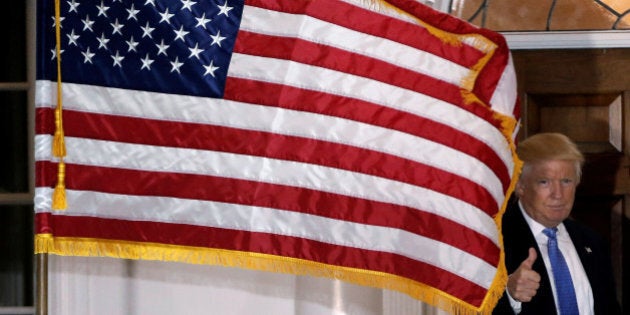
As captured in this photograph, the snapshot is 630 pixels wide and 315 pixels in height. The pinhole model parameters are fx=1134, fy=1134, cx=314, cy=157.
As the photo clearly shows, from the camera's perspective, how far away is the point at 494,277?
157 inches

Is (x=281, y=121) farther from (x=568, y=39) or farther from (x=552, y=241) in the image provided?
(x=568, y=39)

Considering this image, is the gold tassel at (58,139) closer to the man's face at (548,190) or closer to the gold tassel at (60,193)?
the gold tassel at (60,193)

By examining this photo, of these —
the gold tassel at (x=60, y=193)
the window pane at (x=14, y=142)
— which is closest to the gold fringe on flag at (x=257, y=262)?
the gold tassel at (x=60, y=193)

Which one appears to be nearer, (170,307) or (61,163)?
(61,163)

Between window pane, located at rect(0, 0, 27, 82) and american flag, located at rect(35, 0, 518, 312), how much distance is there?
79 centimetres

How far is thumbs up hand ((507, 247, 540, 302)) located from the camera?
4.11 meters

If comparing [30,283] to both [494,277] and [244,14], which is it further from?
[494,277]

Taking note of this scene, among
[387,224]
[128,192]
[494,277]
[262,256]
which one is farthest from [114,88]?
Result: [494,277]

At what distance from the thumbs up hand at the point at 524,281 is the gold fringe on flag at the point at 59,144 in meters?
1.65

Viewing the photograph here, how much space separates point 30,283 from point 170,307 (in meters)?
0.70

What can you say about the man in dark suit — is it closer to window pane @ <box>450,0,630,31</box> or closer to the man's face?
the man's face

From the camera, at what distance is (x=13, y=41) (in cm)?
489

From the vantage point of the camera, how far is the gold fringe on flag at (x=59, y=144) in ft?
13.3

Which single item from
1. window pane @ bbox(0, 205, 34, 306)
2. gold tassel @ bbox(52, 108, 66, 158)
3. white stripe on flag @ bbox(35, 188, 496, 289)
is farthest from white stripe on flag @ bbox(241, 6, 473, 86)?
window pane @ bbox(0, 205, 34, 306)
